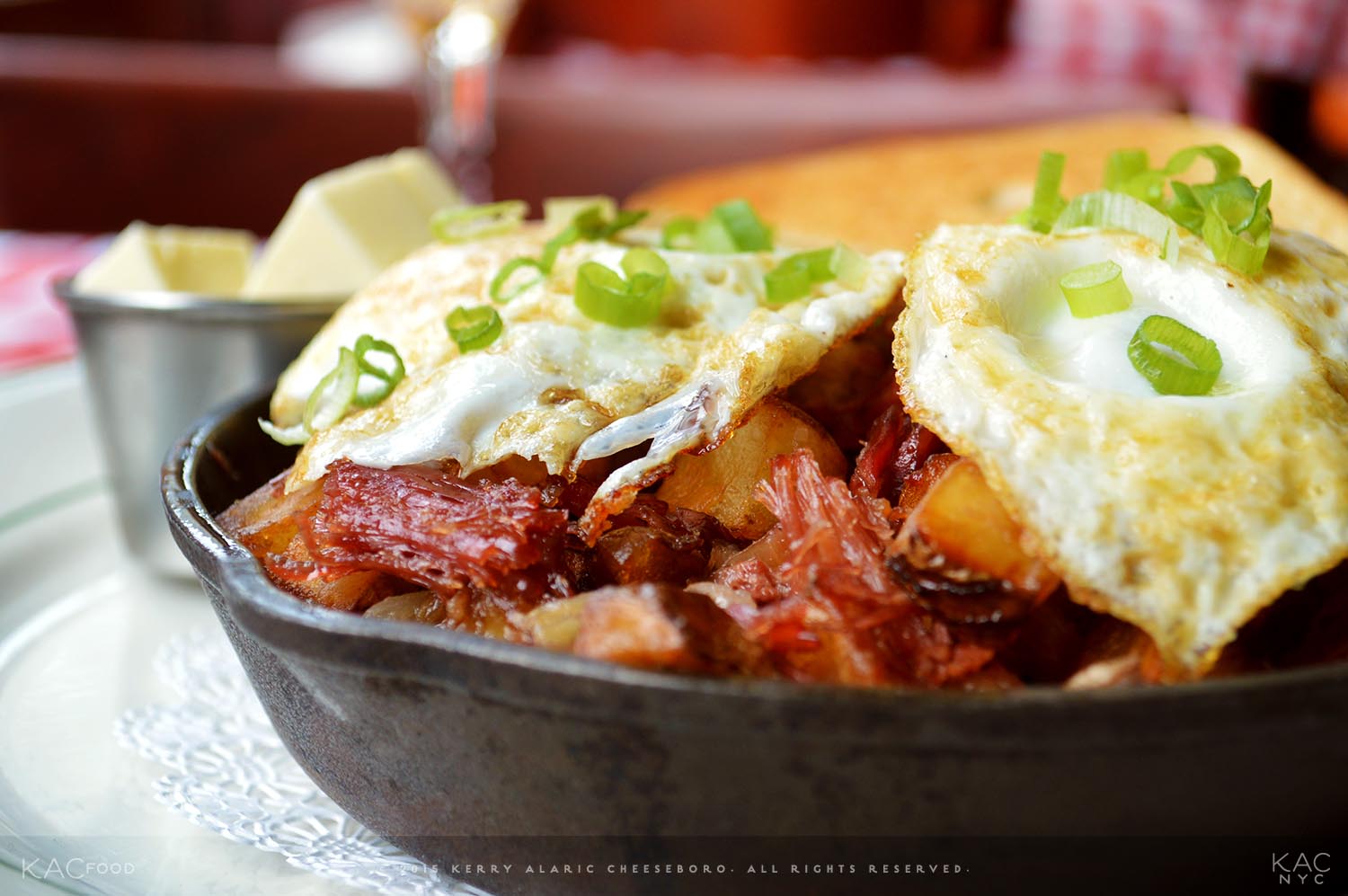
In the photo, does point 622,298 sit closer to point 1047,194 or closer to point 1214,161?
point 1047,194

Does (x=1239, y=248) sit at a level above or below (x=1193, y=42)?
above

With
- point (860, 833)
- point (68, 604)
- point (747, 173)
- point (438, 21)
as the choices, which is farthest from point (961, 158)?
point (860, 833)

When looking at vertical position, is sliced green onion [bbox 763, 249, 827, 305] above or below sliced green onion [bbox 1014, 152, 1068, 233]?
below

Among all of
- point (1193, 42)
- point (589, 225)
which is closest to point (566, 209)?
point (589, 225)

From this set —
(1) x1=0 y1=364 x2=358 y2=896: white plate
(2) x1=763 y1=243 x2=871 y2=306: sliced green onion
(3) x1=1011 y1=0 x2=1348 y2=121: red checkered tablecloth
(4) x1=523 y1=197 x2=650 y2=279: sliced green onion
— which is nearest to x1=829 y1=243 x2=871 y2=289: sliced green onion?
(2) x1=763 y1=243 x2=871 y2=306: sliced green onion

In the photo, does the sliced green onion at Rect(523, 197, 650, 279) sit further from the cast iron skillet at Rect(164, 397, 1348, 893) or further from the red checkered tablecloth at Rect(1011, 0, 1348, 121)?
the red checkered tablecloth at Rect(1011, 0, 1348, 121)

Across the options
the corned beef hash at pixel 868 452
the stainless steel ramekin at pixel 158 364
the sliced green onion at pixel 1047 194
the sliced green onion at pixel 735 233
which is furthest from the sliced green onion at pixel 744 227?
the stainless steel ramekin at pixel 158 364
